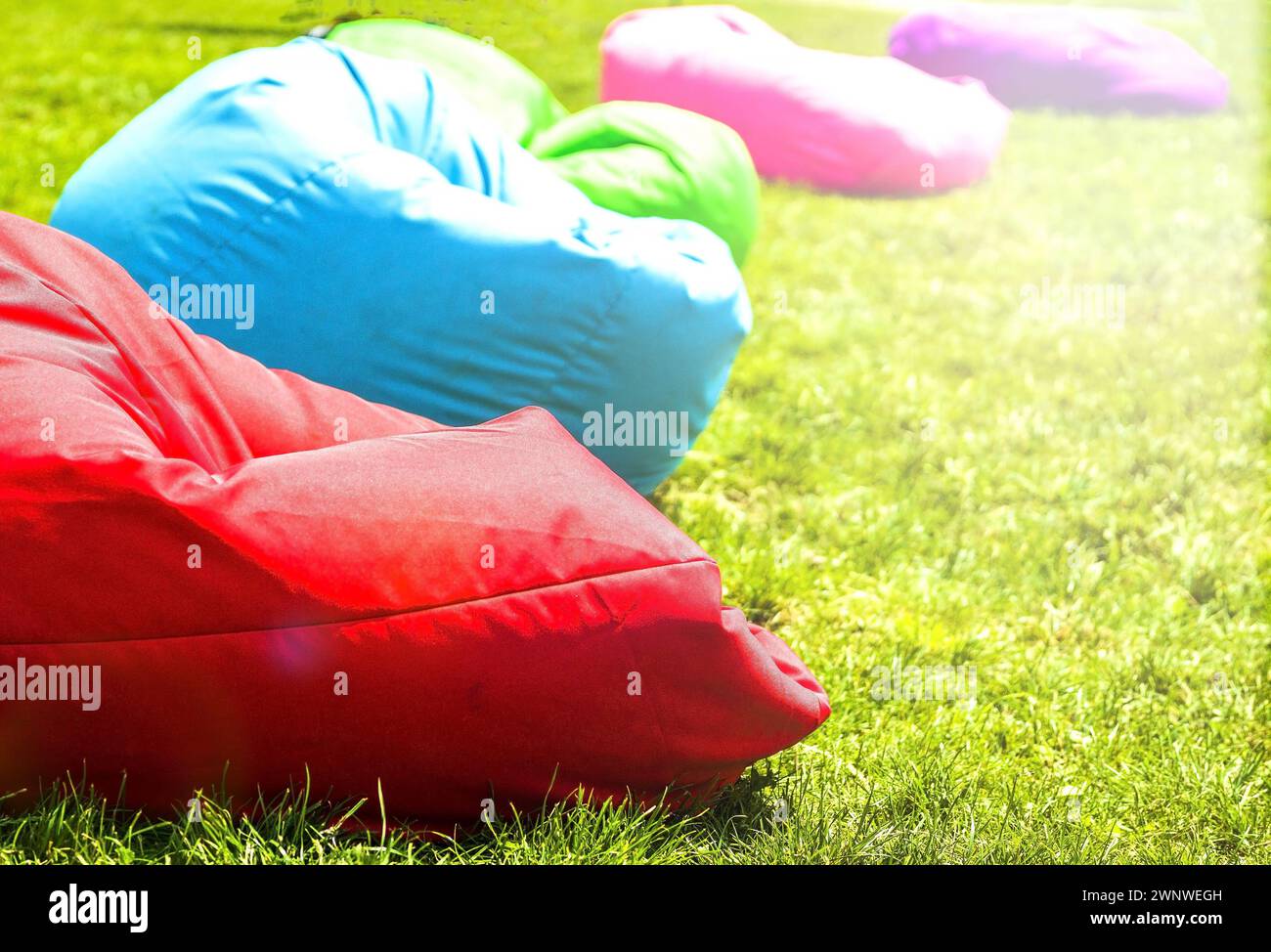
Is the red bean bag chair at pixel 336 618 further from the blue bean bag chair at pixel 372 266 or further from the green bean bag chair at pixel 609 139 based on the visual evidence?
the green bean bag chair at pixel 609 139

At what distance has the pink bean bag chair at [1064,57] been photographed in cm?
464

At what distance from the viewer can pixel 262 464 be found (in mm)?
1550

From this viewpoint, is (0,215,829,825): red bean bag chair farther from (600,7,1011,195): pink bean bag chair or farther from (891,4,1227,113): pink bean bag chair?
(891,4,1227,113): pink bean bag chair

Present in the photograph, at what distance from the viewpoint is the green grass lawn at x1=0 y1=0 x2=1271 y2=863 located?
1.77 meters

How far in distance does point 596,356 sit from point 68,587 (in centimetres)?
110

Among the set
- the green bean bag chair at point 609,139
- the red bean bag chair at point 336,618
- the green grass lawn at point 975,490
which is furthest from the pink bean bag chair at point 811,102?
the red bean bag chair at point 336,618

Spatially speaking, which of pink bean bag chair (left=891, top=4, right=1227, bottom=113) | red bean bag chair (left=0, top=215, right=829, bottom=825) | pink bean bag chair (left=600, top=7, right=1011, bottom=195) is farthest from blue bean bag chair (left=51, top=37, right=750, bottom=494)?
pink bean bag chair (left=891, top=4, right=1227, bottom=113)

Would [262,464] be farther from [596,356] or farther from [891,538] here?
[891,538]

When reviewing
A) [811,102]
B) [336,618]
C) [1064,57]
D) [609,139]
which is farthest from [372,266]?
[1064,57]

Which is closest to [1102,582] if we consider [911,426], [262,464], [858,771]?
[911,426]

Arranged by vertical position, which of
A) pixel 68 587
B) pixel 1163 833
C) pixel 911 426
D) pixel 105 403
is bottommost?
pixel 1163 833

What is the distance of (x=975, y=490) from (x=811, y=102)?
1878mm
